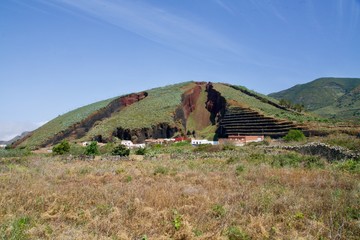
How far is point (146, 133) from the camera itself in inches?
2729

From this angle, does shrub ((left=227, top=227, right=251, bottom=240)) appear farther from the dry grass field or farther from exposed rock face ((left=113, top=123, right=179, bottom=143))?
exposed rock face ((left=113, top=123, right=179, bottom=143))

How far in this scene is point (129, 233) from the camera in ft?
19.0

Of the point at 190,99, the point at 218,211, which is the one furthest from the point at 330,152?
the point at 190,99

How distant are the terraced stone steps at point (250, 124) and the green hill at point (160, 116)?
4.98 feet

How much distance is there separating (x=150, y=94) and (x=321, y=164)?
303 feet

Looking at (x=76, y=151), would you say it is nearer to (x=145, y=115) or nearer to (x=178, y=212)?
(x=178, y=212)

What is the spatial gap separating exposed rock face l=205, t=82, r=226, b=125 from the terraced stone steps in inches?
315

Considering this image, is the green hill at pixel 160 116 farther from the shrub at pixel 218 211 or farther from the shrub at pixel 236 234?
the shrub at pixel 236 234

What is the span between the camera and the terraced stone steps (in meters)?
56.2

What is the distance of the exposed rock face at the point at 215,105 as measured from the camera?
84.4m

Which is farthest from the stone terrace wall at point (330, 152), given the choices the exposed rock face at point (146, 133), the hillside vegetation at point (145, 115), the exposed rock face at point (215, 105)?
the exposed rock face at point (215, 105)

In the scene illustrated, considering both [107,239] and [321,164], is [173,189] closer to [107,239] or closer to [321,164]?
[107,239]

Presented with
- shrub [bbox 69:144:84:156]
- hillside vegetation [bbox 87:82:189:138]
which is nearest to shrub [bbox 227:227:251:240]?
shrub [bbox 69:144:84:156]

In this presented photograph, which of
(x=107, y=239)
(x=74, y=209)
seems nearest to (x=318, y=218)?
(x=107, y=239)
